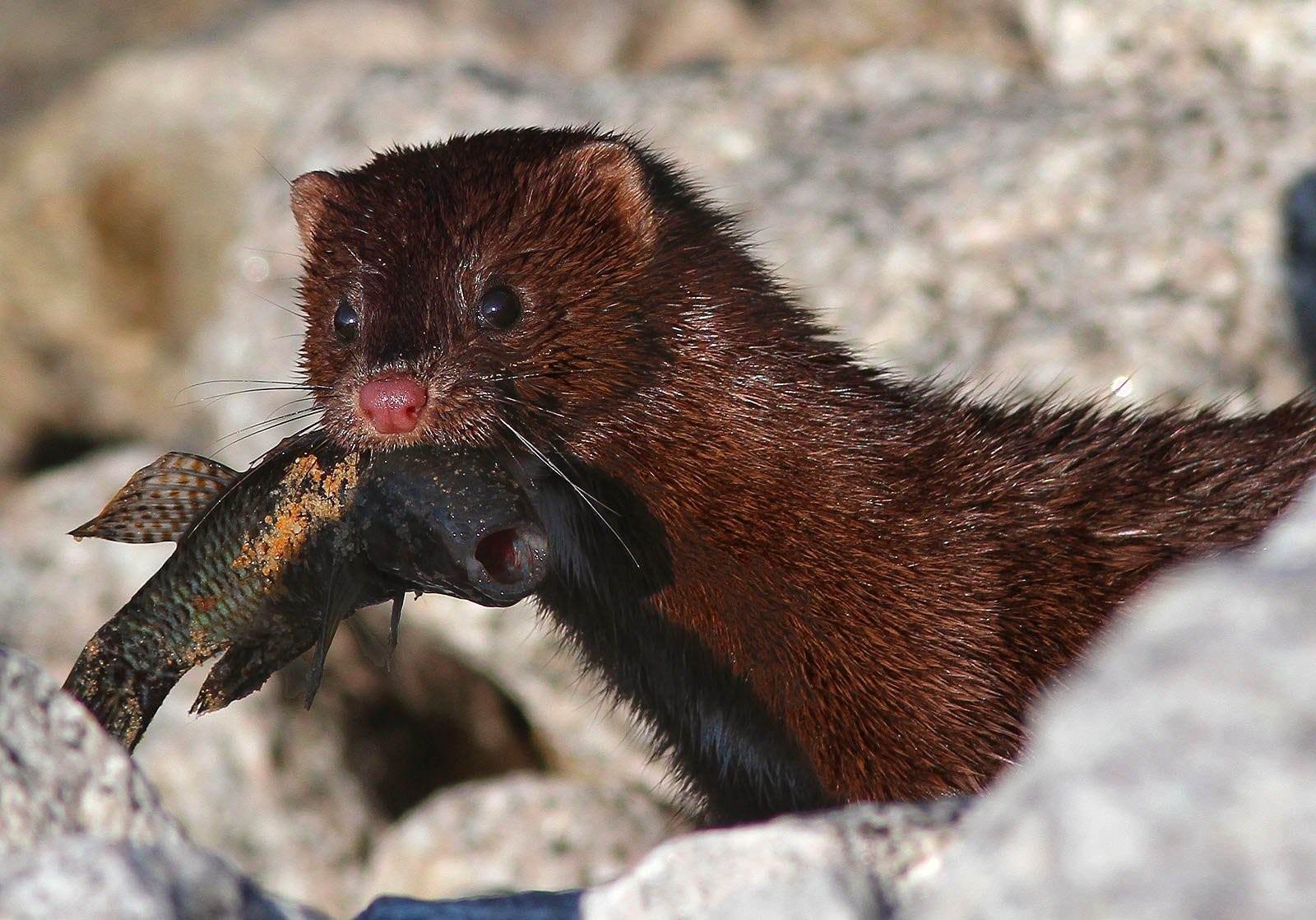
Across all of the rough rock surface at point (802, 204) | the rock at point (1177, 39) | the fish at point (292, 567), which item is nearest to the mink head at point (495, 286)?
the fish at point (292, 567)

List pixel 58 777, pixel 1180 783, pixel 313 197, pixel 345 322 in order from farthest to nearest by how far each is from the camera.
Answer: pixel 313 197, pixel 345 322, pixel 58 777, pixel 1180 783

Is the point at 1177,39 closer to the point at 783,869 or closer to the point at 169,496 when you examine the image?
the point at 169,496

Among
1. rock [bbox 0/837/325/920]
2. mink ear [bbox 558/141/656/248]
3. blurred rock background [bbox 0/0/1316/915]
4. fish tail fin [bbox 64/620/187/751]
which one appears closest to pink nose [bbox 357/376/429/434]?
fish tail fin [bbox 64/620/187/751]

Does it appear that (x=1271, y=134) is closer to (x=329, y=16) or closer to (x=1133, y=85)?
(x=1133, y=85)

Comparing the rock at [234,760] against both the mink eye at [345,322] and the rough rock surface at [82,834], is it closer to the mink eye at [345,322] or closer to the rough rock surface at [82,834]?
the mink eye at [345,322]

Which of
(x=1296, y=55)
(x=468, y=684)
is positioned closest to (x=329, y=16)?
(x=468, y=684)

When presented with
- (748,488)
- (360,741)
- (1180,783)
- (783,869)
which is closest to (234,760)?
(360,741)
